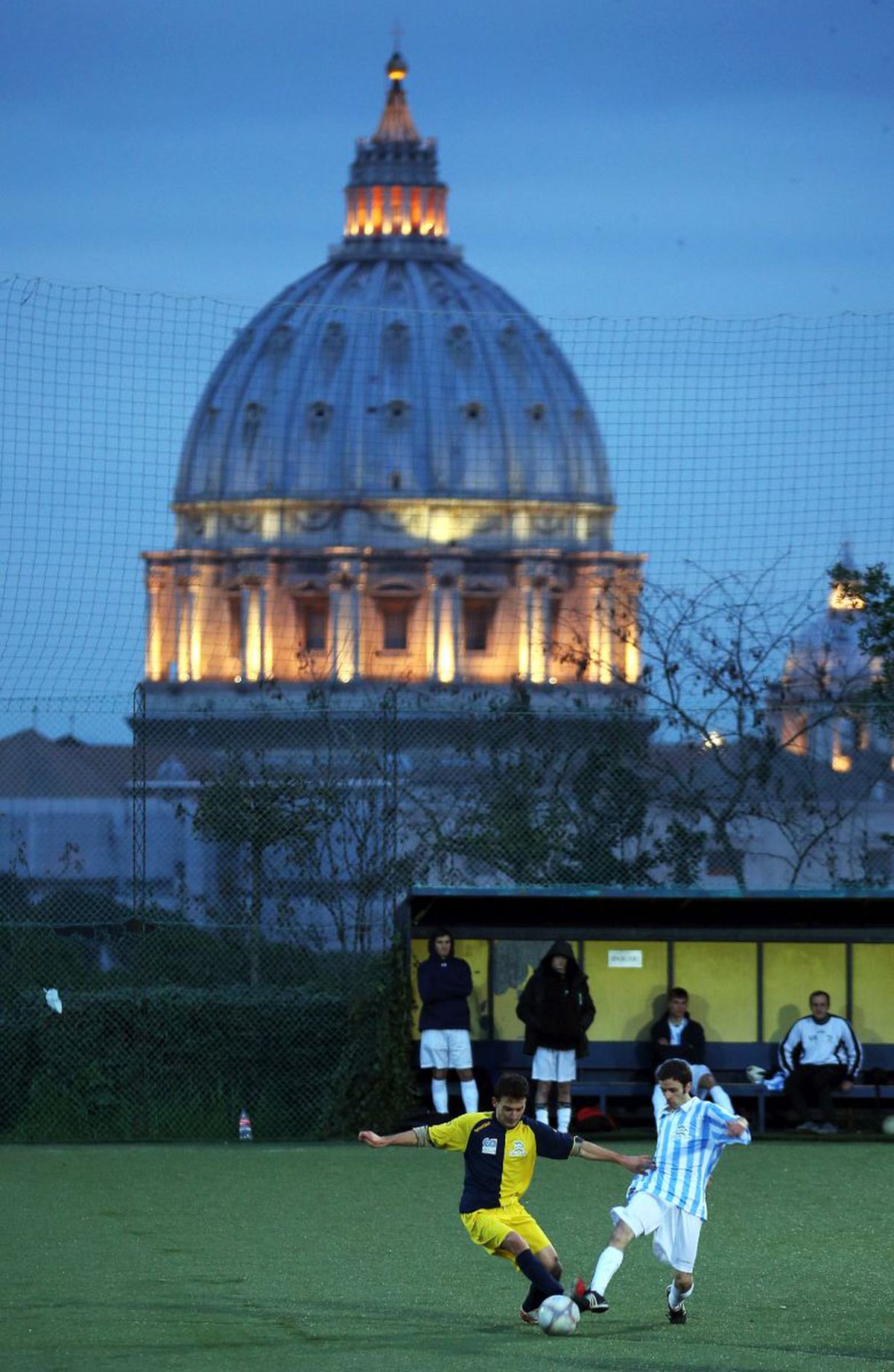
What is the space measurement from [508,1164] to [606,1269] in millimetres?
488

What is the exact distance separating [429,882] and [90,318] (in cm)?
489

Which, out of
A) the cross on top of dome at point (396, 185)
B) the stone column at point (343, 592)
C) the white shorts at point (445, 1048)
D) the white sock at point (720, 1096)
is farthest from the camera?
the cross on top of dome at point (396, 185)

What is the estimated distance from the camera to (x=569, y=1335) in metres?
9.12

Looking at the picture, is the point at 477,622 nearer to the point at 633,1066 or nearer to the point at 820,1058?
the point at 633,1066

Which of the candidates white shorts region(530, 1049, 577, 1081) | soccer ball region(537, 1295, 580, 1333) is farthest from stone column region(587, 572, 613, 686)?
soccer ball region(537, 1295, 580, 1333)

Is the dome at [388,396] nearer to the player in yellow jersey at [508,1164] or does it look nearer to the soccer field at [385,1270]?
the soccer field at [385,1270]

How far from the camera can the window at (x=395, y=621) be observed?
95.5 metres

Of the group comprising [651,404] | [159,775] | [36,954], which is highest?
[651,404]

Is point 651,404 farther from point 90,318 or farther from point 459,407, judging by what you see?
point 459,407

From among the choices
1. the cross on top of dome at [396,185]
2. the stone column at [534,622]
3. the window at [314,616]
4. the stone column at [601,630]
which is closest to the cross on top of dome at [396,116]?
the cross on top of dome at [396,185]

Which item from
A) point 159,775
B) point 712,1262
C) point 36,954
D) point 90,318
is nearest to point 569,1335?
point 712,1262

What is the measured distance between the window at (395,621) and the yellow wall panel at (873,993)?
76.6 metres

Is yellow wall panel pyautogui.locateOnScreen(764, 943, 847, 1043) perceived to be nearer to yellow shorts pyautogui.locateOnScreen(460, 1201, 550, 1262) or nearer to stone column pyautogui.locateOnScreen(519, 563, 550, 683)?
yellow shorts pyautogui.locateOnScreen(460, 1201, 550, 1262)

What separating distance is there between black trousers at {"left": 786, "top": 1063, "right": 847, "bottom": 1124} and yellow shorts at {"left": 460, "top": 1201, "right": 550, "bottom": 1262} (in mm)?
8167
